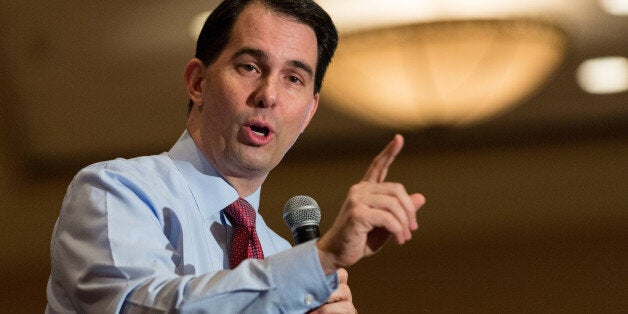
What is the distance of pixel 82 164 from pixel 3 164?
518mm

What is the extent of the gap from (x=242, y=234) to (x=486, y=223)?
530 cm

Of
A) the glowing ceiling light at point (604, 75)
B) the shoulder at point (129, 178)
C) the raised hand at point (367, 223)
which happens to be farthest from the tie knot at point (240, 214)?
the glowing ceiling light at point (604, 75)

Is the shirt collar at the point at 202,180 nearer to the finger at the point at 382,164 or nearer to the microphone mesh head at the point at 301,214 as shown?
the microphone mesh head at the point at 301,214

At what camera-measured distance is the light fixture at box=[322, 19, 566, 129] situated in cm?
522

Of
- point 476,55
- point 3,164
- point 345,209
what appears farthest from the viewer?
point 3,164

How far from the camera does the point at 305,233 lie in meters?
1.75

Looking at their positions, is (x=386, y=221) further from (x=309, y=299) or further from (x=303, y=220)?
(x=303, y=220)

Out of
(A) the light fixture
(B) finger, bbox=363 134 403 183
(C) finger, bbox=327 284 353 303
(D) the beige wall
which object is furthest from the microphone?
(D) the beige wall

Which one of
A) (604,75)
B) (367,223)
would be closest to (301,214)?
(367,223)

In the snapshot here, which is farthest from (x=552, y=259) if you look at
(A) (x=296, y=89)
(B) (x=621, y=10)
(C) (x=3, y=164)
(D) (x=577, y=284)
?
(A) (x=296, y=89)

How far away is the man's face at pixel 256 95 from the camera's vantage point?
6.12 ft

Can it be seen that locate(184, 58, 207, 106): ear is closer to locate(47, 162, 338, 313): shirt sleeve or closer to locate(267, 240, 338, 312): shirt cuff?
locate(47, 162, 338, 313): shirt sleeve

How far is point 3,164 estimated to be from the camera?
21.4ft

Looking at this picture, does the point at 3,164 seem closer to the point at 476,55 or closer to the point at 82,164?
the point at 82,164
